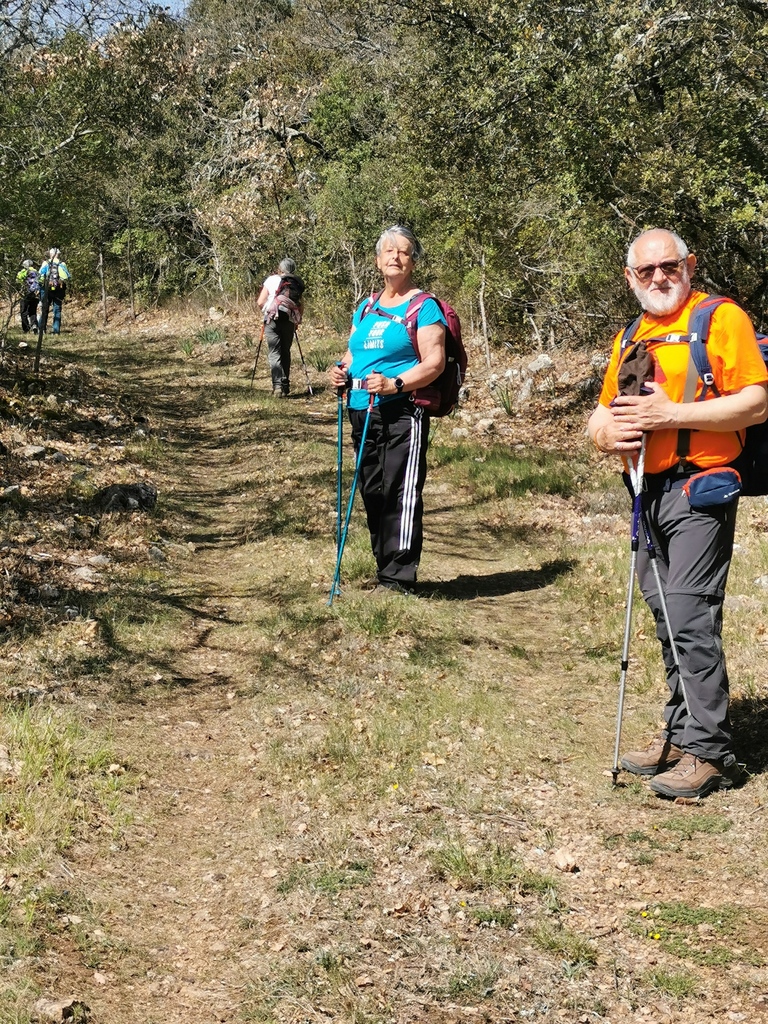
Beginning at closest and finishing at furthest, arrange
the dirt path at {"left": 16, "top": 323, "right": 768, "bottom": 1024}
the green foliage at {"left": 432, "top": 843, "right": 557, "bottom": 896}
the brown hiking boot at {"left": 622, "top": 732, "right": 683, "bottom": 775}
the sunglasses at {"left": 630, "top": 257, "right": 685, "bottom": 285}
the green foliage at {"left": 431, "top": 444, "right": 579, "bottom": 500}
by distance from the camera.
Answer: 1. the dirt path at {"left": 16, "top": 323, "right": 768, "bottom": 1024}
2. the green foliage at {"left": 432, "top": 843, "right": 557, "bottom": 896}
3. the sunglasses at {"left": 630, "top": 257, "right": 685, "bottom": 285}
4. the brown hiking boot at {"left": 622, "top": 732, "right": 683, "bottom": 775}
5. the green foliage at {"left": 431, "top": 444, "right": 579, "bottom": 500}

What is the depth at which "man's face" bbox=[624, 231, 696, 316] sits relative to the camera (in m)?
4.18

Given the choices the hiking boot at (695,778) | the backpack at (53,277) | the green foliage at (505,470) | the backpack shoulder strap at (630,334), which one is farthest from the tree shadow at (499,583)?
the backpack at (53,277)

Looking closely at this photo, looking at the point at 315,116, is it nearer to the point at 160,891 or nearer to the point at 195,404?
the point at 195,404

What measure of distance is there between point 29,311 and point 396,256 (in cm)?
1912

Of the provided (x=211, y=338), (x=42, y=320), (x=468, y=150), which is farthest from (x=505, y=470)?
(x=211, y=338)

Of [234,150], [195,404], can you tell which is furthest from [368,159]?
[195,404]

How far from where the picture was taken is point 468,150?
49.1ft

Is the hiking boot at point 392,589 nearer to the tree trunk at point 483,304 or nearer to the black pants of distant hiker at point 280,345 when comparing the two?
the black pants of distant hiker at point 280,345

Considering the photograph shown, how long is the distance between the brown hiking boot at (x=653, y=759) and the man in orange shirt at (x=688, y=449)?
193mm

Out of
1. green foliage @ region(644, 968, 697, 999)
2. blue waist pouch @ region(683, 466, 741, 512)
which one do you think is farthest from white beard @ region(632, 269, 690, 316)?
green foliage @ region(644, 968, 697, 999)

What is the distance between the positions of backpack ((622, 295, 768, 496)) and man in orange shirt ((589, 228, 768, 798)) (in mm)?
19

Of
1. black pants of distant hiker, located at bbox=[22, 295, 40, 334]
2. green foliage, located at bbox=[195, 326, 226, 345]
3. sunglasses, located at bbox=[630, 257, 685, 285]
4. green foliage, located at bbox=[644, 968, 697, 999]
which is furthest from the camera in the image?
black pants of distant hiker, located at bbox=[22, 295, 40, 334]

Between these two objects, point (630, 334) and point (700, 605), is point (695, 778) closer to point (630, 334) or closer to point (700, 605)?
point (700, 605)

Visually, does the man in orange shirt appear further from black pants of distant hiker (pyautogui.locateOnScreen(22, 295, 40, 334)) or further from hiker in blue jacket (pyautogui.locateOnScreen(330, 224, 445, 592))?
black pants of distant hiker (pyautogui.locateOnScreen(22, 295, 40, 334))
